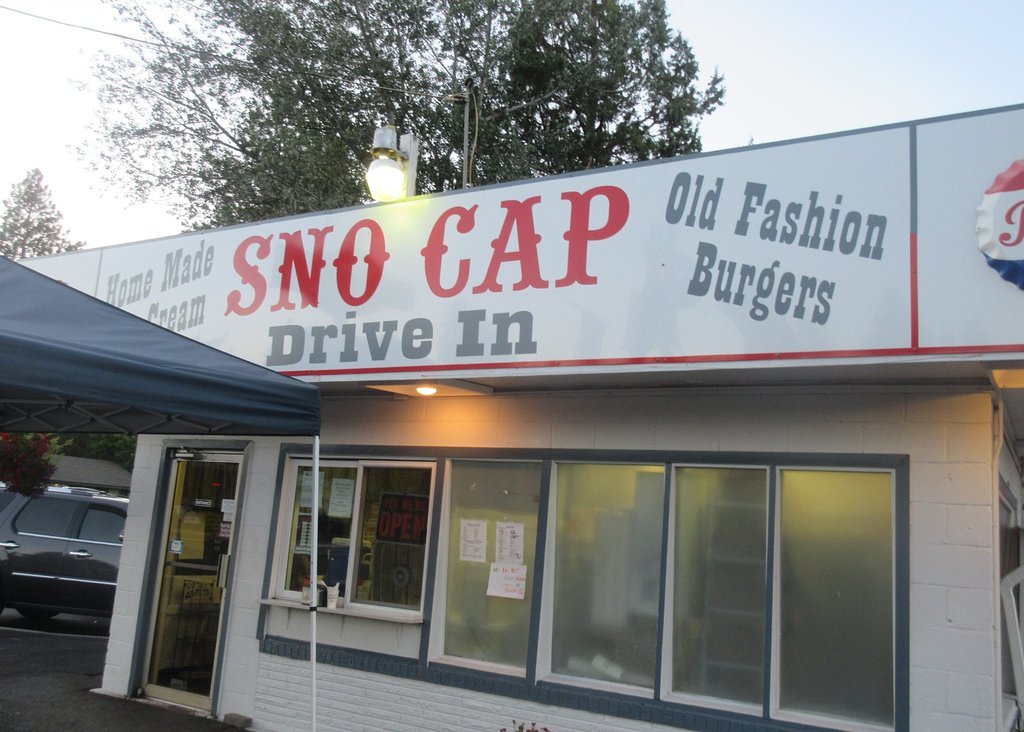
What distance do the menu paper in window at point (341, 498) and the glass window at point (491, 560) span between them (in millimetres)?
1033

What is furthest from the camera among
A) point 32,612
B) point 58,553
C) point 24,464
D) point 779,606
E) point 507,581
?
point 32,612

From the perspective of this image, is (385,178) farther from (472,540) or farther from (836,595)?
(836,595)

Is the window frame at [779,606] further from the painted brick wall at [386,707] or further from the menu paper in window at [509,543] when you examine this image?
the menu paper in window at [509,543]

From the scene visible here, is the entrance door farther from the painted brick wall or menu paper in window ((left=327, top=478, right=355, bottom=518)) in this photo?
menu paper in window ((left=327, top=478, right=355, bottom=518))

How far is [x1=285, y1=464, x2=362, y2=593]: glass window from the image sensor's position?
7.09 m

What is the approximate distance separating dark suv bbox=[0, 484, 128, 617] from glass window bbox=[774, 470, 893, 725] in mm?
8889

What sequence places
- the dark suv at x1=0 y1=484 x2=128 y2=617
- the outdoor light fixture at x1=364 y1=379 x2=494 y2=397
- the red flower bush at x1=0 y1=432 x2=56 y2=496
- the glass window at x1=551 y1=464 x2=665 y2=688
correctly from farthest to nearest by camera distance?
the dark suv at x1=0 y1=484 x2=128 y2=617 < the red flower bush at x1=0 y1=432 x2=56 y2=496 < the outdoor light fixture at x1=364 y1=379 x2=494 y2=397 < the glass window at x1=551 y1=464 x2=665 y2=688

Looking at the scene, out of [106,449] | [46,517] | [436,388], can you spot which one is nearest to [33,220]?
[106,449]

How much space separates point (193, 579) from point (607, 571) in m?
4.13

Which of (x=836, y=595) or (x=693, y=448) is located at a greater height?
(x=693, y=448)

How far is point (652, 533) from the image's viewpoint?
18.7 ft

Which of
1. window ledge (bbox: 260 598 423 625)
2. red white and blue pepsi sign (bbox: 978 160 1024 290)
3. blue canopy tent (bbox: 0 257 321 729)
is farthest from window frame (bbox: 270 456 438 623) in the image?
red white and blue pepsi sign (bbox: 978 160 1024 290)

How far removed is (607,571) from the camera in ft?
19.1

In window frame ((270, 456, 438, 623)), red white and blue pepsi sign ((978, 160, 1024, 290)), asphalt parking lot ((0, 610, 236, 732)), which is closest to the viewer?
red white and blue pepsi sign ((978, 160, 1024, 290))
